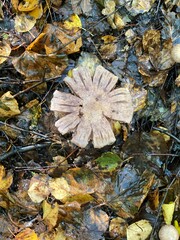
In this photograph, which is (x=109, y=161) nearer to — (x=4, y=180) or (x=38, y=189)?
(x=38, y=189)

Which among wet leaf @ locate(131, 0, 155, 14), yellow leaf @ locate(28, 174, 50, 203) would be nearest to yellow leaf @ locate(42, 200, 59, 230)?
yellow leaf @ locate(28, 174, 50, 203)

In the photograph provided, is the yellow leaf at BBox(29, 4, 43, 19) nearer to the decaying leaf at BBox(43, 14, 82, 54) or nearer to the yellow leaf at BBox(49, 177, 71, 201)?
the decaying leaf at BBox(43, 14, 82, 54)

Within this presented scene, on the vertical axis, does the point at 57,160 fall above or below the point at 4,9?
below

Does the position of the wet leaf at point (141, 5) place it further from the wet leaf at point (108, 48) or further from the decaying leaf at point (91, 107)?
the decaying leaf at point (91, 107)

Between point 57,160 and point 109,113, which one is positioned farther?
point 57,160

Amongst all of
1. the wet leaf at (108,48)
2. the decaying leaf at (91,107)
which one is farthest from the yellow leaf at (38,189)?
the wet leaf at (108,48)

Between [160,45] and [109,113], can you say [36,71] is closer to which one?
[109,113]

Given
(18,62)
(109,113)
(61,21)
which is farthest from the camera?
(61,21)

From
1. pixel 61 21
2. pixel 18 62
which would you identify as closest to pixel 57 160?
pixel 18 62
